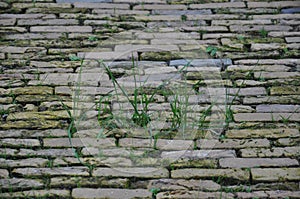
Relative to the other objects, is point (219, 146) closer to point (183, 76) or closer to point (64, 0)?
point (183, 76)

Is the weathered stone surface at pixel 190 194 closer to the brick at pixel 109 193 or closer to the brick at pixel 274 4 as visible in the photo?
the brick at pixel 109 193

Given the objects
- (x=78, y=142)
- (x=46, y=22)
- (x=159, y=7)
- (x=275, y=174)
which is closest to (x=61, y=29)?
(x=46, y=22)

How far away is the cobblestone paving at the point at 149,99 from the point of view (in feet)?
10.1

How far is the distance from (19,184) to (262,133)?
4.31 feet

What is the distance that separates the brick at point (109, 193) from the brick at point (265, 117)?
0.83 meters

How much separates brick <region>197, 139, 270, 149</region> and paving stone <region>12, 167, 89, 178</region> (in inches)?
25.6

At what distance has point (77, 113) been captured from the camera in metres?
3.55

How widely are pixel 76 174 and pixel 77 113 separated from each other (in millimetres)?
542

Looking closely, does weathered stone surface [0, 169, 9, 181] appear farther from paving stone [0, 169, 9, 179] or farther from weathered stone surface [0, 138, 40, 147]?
weathered stone surface [0, 138, 40, 147]

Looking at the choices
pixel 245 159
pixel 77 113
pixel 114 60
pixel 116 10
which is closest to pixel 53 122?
pixel 77 113

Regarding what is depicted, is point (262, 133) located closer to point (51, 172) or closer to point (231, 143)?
point (231, 143)

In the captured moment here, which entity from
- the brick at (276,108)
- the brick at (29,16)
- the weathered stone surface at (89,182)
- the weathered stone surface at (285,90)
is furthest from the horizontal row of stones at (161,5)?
the weathered stone surface at (89,182)

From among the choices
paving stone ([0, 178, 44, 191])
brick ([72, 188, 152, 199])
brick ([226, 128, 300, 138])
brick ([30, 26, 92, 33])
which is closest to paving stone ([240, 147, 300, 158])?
brick ([226, 128, 300, 138])

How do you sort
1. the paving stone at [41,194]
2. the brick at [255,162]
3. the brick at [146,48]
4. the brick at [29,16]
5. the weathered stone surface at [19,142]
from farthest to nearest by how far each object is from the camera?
1. the brick at [29,16]
2. the brick at [146,48]
3. the weathered stone surface at [19,142]
4. the brick at [255,162]
5. the paving stone at [41,194]
